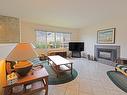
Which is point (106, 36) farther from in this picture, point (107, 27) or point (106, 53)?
point (106, 53)

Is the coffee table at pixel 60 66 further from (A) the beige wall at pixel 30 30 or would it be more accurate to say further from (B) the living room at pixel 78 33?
(A) the beige wall at pixel 30 30

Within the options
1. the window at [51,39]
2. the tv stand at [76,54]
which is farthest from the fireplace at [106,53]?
the window at [51,39]

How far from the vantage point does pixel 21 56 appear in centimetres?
169

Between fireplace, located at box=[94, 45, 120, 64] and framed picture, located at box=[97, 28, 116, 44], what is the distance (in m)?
0.29

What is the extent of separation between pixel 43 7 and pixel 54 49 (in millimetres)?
3611

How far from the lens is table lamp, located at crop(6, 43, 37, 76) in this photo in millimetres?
1684

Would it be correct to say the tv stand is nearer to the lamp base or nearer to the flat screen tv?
the flat screen tv

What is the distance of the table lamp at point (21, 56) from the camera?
5.52ft

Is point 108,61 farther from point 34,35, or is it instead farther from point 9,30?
point 9,30

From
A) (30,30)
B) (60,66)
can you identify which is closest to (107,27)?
(60,66)

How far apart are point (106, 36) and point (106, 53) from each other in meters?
0.99

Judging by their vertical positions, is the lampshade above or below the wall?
below

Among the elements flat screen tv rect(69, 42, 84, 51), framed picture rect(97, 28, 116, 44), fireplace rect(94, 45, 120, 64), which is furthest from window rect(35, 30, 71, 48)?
framed picture rect(97, 28, 116, 44)

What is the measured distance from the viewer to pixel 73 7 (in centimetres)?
408
